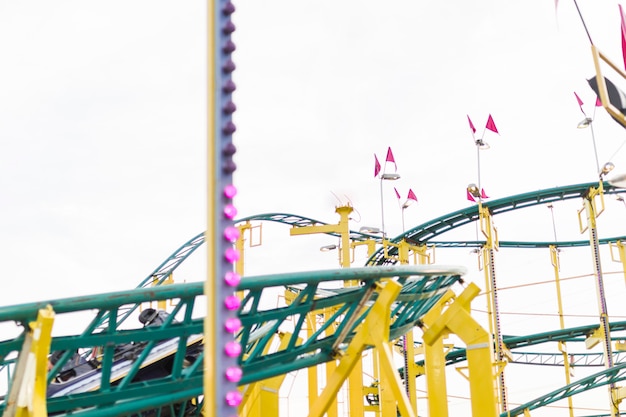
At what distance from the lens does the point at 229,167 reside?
3.02 metres

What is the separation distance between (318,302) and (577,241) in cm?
1747

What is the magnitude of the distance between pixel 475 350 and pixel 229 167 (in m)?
6.65

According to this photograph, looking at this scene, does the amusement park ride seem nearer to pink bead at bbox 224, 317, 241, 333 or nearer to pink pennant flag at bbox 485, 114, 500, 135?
pink bead at bbox 224, 317, 241, 333

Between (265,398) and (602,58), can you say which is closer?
(602,58)

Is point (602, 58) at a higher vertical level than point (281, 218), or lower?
lower

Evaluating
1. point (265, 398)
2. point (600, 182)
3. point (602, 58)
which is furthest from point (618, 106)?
point (600, 182)

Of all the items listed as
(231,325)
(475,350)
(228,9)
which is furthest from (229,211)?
(475,350)

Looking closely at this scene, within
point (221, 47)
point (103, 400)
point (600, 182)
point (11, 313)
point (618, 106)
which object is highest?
point (600, 182)

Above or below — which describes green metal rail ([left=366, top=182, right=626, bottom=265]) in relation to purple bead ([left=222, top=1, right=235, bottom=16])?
above

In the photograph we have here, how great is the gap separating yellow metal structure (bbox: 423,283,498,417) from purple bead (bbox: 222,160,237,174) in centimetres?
653

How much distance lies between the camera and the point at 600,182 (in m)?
17.2

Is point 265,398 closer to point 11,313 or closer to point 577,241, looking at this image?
point 11,313

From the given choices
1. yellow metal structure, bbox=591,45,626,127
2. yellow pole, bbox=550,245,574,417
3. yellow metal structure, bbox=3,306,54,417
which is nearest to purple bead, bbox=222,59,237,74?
yellow metal structure, bbox=3,306,54,417

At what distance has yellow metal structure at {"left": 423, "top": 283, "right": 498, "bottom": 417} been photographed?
28.6ft
